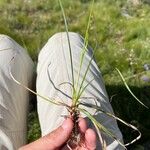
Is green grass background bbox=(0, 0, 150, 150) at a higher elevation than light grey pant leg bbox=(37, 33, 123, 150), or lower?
lower

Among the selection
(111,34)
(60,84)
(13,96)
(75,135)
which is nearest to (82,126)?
(75,135)

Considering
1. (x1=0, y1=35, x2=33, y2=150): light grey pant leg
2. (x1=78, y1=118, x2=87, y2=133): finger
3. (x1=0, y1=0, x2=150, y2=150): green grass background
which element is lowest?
(x1=0, y1=0, x2=150, y2=150): green grass background

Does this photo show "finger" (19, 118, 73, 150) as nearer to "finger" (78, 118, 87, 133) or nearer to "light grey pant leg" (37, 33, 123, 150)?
"finger" (78, 118, 87, 133)

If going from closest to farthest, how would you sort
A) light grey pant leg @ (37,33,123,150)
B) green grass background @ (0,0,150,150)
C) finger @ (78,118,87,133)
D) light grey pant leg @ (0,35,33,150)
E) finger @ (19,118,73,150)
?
finger @ (19,118,73,150), finger @ (78,118,87,133), light grey pant leg @ (0,35,33,150), light grey pant leg @ (37,33,123,150), green grass background @ (0,0,150,150)

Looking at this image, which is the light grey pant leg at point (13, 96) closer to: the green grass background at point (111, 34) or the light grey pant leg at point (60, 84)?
the light grey pant leg at point (60, 84)

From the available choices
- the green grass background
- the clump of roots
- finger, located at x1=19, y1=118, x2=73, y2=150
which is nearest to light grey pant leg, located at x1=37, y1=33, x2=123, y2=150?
the clump of roots

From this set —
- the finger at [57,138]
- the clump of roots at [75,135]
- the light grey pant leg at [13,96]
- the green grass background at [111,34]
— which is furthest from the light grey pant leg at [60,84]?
the green grass background at [111,34]
